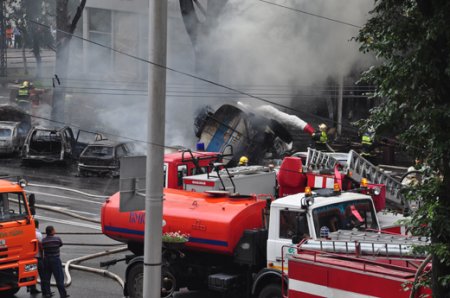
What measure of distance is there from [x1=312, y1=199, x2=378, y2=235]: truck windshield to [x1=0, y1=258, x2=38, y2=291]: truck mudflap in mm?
4843

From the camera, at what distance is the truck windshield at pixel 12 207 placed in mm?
12055

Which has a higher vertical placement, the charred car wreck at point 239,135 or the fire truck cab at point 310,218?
the charred car wreck at point 239,135

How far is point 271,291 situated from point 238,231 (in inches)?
42.2

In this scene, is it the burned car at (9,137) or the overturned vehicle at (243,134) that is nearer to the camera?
the overturned vehicle at (243,134)

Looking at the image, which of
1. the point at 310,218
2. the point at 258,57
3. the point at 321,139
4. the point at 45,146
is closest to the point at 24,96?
the point at 45,146

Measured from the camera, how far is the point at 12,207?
40.1ft

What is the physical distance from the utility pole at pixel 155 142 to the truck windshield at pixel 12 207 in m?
4.61

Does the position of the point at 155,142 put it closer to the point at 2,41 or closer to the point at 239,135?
the point at 239,135

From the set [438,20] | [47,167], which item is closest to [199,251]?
[438,20]

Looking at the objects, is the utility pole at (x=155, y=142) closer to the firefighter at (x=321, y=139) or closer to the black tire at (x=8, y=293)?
the black tire at (x=8, y=293)

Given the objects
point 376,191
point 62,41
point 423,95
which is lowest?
point 376,191

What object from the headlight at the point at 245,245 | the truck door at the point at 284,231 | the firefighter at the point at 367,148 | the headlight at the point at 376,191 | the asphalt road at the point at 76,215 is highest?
the firefighter at the point at 367,148

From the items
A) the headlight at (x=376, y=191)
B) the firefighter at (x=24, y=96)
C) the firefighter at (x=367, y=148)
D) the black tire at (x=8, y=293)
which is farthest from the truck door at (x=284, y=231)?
the firefighter at (x=24, y=96)

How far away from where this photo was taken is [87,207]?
20.4 metres
